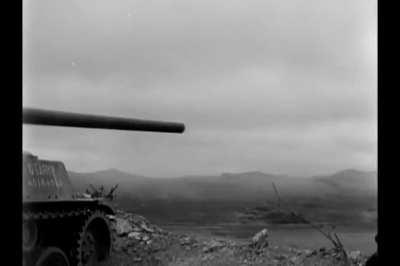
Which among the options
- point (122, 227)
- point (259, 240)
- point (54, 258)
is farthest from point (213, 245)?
point (54, 258)

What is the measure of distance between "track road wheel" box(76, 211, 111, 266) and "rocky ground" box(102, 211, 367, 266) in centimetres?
10

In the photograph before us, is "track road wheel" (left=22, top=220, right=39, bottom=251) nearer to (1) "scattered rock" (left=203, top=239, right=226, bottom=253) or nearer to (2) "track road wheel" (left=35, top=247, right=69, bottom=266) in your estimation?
(2) "track road wheel" (left=35, top=247, right=69, bottom=266)

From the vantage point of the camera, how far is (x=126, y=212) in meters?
5.49

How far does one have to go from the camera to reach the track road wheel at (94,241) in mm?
3802

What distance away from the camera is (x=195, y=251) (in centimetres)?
480

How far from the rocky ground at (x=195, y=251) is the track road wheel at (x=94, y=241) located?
0.34ft

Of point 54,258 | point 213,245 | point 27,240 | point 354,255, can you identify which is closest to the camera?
point 27,240

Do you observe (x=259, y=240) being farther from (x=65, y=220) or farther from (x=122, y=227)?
(x=65, y=220)

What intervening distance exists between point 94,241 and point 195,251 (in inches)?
39.5

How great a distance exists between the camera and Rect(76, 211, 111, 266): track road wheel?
150 inches

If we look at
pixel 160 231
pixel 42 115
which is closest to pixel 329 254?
pixel 160 231
